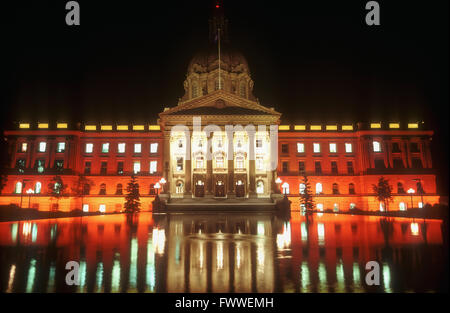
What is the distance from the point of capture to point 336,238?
16562 mm

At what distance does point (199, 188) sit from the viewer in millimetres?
55438

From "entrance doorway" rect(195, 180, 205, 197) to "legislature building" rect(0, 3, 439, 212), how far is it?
18 cm

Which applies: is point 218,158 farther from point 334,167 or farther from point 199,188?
point 334,167

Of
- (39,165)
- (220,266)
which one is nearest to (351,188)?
(39,165)

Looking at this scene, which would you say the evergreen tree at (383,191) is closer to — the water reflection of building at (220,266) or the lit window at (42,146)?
the water reflection of building at (220,266)

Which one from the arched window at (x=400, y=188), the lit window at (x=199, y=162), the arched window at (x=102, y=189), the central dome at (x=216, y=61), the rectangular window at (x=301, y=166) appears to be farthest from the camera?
the central dome at (x=216, y=61)

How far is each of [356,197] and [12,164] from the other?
6411 centimetres

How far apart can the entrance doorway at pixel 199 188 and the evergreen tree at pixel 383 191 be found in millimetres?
29728

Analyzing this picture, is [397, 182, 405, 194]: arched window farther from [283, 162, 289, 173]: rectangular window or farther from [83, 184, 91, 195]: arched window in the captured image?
[83, 184, 91, 195]: arched window

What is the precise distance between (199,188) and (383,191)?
30818 millimetres

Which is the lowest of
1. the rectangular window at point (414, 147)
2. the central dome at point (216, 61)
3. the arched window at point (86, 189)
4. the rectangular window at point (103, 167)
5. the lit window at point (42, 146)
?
the arched window at point (86, 189)

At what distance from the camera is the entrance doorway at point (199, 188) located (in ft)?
181

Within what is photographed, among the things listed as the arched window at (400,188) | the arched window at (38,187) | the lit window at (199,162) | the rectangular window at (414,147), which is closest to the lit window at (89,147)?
the arched window at (38,187)
